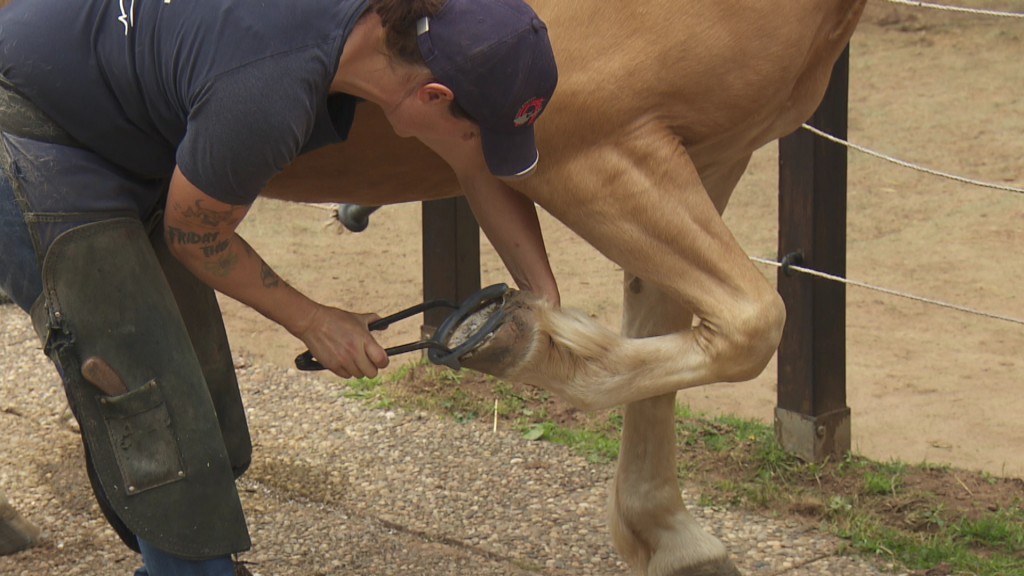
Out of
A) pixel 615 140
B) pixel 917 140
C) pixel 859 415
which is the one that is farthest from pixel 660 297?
pixel 917 140

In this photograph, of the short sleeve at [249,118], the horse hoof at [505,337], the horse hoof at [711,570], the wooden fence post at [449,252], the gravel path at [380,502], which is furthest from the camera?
the wooden fence post at [449,252]

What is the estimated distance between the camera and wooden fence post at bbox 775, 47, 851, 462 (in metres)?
3.74

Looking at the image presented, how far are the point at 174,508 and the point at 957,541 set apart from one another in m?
2.08

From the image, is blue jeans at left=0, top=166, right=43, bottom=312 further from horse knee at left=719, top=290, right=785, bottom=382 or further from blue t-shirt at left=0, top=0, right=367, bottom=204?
horse knee at left=719, top=290, right=785, bottom=382

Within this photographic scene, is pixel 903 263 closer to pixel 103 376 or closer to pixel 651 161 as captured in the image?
pixel 651 161

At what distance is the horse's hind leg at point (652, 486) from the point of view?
3.11m

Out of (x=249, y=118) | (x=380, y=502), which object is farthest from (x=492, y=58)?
(x=380, y=502)

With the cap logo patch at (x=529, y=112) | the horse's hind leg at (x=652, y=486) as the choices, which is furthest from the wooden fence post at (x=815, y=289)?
the cap logo patch at (x=529, y=112)

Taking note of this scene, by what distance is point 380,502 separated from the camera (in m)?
3.66

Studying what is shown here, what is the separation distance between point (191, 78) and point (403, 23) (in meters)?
0.33

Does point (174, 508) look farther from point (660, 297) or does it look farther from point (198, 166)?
point (660, 297)

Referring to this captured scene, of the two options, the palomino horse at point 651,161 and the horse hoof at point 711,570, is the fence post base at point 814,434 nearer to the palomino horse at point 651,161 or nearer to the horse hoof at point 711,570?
the horse hoof at point 711,570

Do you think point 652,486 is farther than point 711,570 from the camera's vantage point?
Yes

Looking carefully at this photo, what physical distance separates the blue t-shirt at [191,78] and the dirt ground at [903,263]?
2889 millimetres
